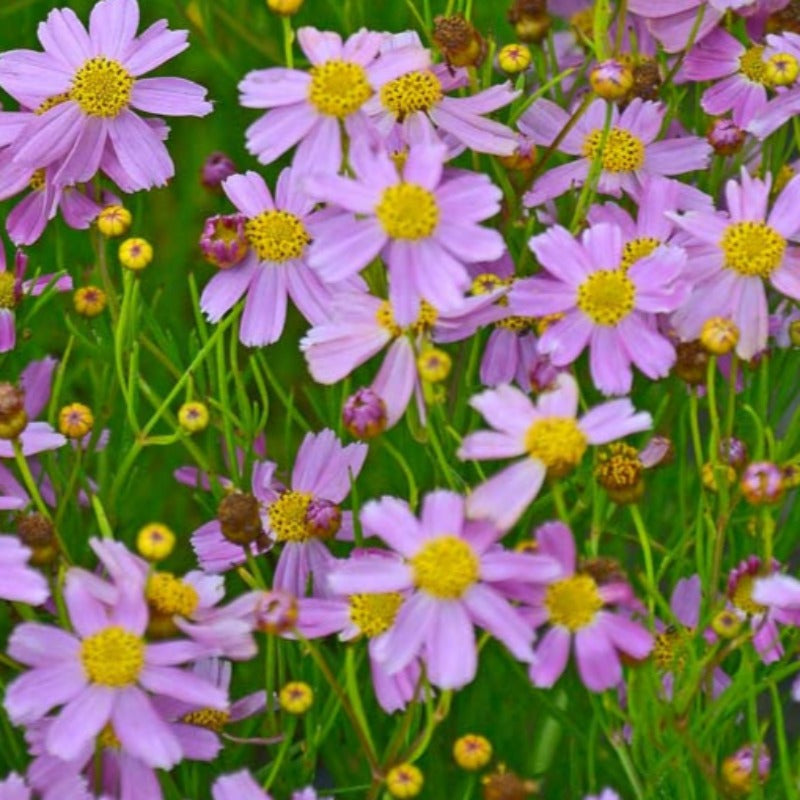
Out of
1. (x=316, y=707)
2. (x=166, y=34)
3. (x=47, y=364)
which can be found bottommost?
(x=316, y=707)

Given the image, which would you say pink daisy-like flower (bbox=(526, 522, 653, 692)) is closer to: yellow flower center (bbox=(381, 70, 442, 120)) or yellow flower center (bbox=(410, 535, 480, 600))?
yellow flower center (bbox=(410, 535, 480, 600))

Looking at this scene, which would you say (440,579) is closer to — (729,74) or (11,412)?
(11,412)

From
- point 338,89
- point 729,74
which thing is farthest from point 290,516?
point 729,74

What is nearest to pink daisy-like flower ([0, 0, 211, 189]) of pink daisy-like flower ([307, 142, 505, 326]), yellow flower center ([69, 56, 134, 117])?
yellow flower center ([69, 56, 134, 117])

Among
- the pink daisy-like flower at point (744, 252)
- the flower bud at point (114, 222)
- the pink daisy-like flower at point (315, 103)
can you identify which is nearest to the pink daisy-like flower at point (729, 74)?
the pink daisy-like flower at point (744, 252)

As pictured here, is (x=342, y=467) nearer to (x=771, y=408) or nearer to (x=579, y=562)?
(x=579, y=562)

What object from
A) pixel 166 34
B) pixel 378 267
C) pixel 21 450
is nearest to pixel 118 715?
pixel 21 450
